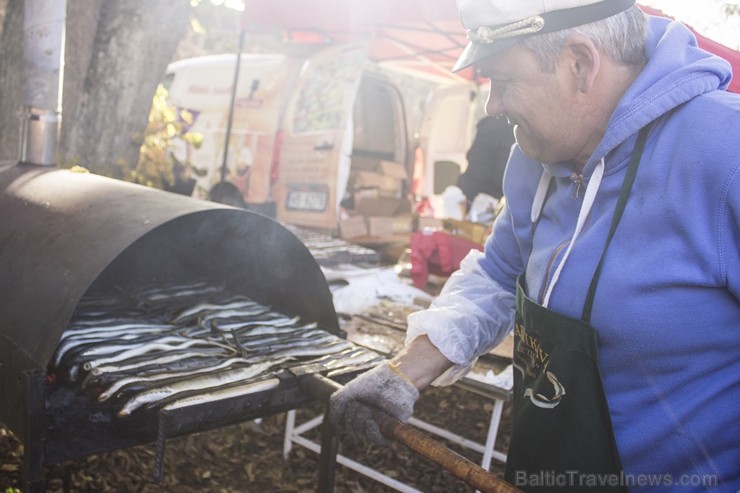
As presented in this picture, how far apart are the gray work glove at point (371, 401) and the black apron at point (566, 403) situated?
14.6 inches

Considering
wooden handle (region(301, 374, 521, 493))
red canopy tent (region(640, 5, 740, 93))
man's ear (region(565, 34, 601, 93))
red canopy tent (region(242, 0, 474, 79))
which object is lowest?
wooden handle (region(301, 374, 521, 493))

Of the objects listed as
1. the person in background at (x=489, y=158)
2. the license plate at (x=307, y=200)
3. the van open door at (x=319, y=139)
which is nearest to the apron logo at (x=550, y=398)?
the person in background at (x=489, y=158)

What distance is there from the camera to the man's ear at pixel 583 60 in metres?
1.59

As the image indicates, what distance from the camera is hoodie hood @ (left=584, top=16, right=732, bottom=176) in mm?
1517

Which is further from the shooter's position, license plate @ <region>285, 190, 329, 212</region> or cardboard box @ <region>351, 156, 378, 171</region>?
cardboard box @ <region>351, 156, 378, 171</region>

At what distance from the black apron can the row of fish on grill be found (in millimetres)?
744

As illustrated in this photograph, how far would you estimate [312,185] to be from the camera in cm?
823

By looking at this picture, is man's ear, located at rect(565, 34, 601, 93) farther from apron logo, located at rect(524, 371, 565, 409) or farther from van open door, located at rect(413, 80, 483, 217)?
van open door, located at rect(413, 80, 483, 217)

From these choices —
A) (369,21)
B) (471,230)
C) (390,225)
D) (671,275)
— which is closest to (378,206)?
(390,225)

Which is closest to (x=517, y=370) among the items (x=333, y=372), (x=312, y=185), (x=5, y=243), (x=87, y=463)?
(x=333, y=372)

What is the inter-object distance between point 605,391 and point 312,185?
22.5ft

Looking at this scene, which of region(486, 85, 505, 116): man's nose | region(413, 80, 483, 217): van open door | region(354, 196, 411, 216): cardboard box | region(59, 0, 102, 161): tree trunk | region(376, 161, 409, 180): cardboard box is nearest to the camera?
region(486, 85, 505, 116): man's nose

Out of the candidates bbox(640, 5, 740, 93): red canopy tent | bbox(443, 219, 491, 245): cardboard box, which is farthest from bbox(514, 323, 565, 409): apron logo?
bbox(443, 219, 491, 245): cardboard box

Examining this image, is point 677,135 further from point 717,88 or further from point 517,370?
point 517,370
